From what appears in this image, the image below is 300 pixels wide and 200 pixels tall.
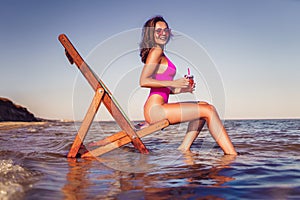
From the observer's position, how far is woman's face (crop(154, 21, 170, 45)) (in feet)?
15.7

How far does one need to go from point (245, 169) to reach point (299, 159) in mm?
1362

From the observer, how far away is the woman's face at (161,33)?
15.7 feet

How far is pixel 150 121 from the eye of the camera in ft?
15.7

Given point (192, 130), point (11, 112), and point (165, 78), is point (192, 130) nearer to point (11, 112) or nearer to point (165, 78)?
point (165, 78)

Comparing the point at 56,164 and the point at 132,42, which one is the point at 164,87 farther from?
the point at 56,164

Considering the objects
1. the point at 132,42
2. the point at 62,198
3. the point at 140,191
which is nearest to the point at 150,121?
the point at 132,42

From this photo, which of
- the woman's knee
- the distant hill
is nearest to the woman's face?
the woman's knee

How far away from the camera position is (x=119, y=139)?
473cm

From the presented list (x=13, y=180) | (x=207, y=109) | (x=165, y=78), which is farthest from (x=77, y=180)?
(x=207, y=109)

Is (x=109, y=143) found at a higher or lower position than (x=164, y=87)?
lower

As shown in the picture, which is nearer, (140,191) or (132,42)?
(140,191)

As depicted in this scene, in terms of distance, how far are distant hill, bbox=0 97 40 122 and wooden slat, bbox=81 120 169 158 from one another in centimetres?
5046

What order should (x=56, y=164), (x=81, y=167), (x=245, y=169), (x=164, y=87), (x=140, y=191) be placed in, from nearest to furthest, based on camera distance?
1. (x=140, y=191)
2. (x=245, y=169)
3. (x=81, y=167)
4. (x=56, y=164)
5. (x=164, y=87)

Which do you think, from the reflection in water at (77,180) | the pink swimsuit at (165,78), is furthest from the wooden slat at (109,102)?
the reflection in water at (77,180)
